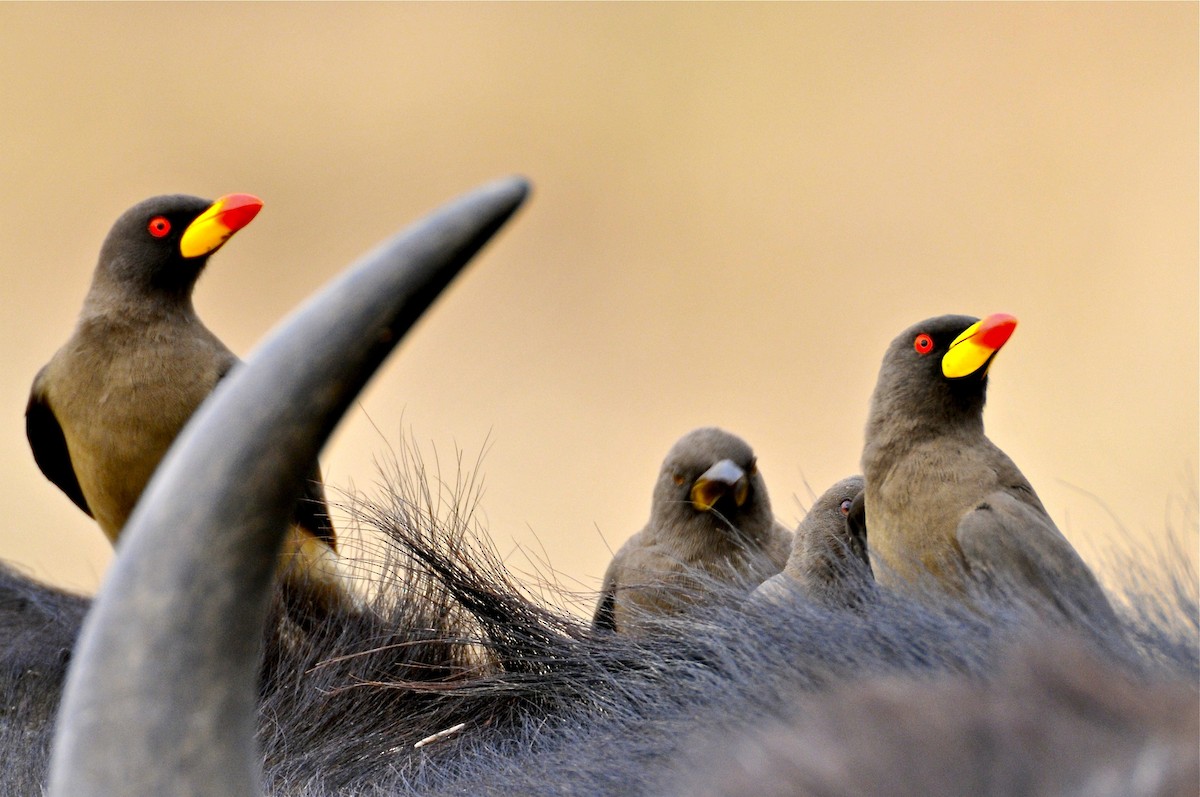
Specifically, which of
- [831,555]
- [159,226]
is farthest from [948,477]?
[159,226]

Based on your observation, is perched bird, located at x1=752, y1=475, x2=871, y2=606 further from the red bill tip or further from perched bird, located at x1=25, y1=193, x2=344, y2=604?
perched bird, located at x1=25, y1=193, x2=344, y2=604

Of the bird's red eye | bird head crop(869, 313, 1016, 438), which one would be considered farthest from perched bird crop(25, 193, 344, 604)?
bird head crop(869, 313, 1016, 438)

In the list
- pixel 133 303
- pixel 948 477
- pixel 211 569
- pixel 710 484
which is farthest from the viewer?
pixel 133 303

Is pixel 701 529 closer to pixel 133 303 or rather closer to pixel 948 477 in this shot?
pixel 948 477

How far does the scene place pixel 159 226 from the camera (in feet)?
4.32

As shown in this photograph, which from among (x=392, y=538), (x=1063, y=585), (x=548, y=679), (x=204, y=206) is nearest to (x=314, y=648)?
(x=392, y=538)

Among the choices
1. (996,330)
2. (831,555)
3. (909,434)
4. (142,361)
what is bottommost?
(142,361)

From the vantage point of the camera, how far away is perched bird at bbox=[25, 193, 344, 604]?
1305 mm

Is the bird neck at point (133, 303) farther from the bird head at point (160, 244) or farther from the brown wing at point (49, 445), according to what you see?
the brown wing at point (49, 445)

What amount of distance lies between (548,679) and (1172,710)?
0.57m

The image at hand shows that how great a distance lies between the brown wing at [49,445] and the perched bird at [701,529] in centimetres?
69

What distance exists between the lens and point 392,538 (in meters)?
1.15

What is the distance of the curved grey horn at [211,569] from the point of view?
517mm

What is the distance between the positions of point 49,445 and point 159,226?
35 cm
